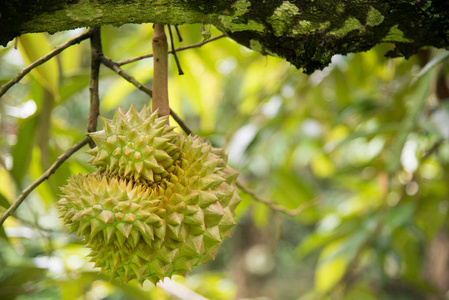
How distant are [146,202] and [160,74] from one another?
0.85 ft

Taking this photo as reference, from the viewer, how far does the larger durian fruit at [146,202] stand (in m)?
0.73

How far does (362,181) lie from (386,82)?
58 cm

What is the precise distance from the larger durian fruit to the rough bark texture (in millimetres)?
187

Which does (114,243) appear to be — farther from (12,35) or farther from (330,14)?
(330,14)

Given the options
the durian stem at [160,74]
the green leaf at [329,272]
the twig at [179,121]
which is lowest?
the green leaf at [329,272]

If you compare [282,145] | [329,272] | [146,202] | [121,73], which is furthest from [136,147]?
[282,145]

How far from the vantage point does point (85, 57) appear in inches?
132

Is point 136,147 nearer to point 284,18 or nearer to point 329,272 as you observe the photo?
point 284,18

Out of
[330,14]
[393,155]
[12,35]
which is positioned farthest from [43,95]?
[393,155]

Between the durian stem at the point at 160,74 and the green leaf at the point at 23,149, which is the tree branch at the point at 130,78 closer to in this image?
the durian stem at the point at 160,74

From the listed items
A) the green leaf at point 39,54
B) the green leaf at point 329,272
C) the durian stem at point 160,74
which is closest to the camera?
the durian stem at point 160,74

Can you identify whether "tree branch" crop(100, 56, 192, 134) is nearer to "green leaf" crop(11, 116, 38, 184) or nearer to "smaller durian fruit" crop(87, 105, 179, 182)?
"smaller durian fruit" crop(87, 105, 179, 182)

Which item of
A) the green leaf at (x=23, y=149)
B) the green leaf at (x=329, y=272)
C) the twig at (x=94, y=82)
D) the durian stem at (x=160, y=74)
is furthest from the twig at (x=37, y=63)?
the green leaf at (x=329, y=272)

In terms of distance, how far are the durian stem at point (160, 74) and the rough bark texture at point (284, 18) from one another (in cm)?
7
